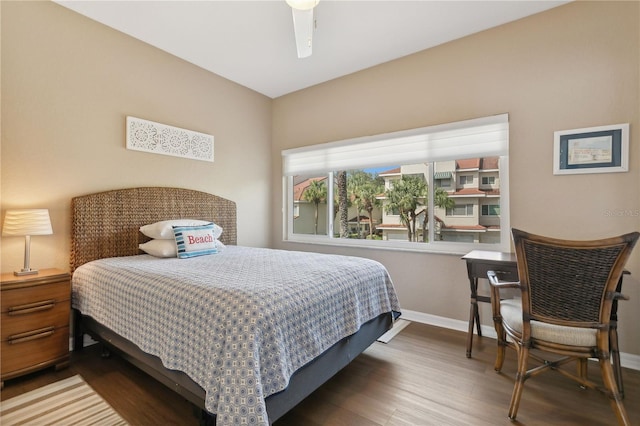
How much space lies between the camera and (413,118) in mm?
3234

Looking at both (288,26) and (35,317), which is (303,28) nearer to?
(288,26)

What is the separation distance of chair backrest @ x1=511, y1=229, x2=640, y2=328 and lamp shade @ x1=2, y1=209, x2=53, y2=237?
122 inches

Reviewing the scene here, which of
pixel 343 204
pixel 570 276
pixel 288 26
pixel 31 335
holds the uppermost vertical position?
pixel 288 26

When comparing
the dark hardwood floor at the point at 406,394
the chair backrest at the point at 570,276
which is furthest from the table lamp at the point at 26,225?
the chair backrest at the point at 570,276

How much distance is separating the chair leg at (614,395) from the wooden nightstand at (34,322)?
11.1 ft

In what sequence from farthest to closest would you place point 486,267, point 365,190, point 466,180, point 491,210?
point 365,190 → point 466,180 → point 491,210 → point 486,267

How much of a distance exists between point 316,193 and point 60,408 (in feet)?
10.4

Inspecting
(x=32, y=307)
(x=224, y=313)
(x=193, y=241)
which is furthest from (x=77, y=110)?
(x=224, y=313)

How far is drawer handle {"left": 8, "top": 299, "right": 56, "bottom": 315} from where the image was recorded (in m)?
1.95

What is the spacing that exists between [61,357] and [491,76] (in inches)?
165

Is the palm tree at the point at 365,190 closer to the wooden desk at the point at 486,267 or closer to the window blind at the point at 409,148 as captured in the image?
the window blind at the point at 409,148

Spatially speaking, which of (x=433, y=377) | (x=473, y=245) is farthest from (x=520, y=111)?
(x=433, y=377)

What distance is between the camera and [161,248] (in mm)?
2666

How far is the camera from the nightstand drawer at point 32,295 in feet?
6.31
